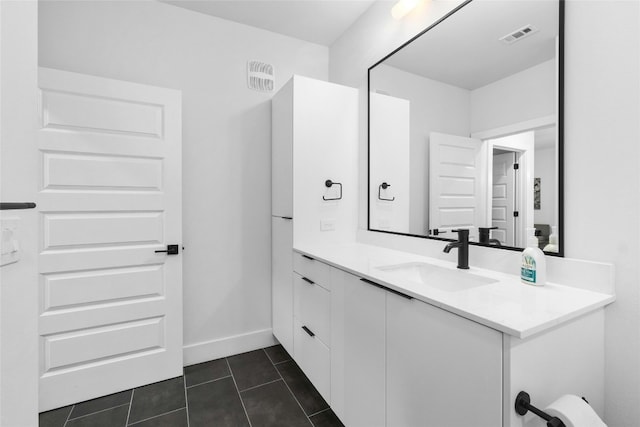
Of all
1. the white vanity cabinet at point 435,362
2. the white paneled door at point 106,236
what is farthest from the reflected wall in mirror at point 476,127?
the white paneled door at point 106,236

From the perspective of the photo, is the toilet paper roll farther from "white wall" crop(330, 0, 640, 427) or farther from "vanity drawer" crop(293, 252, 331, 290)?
"vanity drawer" crop(293, 252, 331, 290)

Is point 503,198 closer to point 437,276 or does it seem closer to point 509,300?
point 437,276

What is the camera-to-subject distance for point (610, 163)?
1012mm

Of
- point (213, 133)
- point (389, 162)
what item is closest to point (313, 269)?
point (389, 162)

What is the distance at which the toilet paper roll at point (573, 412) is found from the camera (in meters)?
0.76

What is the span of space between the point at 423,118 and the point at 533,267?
1.04m

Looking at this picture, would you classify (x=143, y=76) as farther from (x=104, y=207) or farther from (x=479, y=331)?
(x=479, y=331)

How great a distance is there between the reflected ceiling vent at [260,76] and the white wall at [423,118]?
106cm

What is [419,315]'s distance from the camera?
1.03m

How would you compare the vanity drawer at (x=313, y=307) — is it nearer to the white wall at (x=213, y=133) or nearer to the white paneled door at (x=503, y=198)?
the white wall at (x=213, y=133)

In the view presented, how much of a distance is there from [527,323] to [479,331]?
0.12 meters

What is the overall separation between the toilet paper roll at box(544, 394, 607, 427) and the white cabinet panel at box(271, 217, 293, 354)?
1.59 metres

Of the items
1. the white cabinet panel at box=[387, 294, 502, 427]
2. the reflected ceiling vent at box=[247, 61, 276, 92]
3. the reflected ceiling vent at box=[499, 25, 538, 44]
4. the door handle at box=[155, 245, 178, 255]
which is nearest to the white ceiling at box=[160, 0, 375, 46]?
the reflected ceiling vent at box=[247, 61, 276, 92]

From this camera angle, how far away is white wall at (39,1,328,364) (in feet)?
6.65
